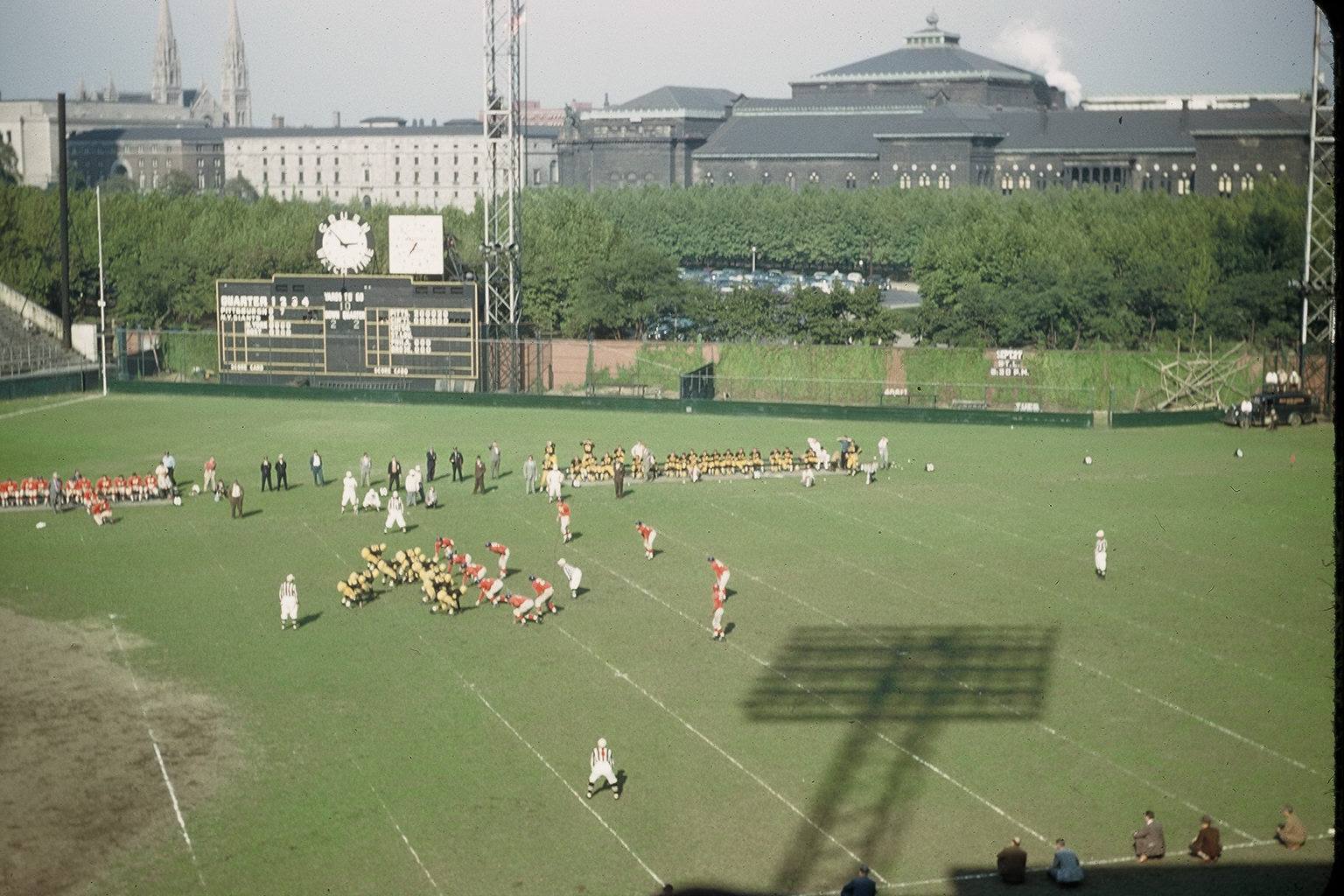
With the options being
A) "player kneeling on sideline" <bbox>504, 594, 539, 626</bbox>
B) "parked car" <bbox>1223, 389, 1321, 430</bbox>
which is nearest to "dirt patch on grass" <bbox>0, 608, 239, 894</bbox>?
"player kneeling on sideline" <bbox>504, 594, 539, 626</bbox>

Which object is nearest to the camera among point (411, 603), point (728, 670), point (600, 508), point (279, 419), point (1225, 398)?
point (728, 670)

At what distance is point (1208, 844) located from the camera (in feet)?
69.9

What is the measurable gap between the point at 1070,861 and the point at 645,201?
123170 mm

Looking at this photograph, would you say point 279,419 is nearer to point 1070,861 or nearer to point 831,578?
point 831,578

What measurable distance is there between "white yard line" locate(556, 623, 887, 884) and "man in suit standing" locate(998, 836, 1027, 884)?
150 cm

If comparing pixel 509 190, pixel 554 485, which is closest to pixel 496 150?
pixel 509 190

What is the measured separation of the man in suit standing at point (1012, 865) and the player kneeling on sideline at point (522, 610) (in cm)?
1385

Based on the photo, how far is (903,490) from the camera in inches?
1879

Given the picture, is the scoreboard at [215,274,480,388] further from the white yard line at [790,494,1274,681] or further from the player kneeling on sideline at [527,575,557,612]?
the player kneeling on sideline at [527,575,557,612]

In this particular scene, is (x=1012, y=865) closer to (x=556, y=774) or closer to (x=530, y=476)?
(x=556, y=774)

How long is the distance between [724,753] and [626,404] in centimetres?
4293

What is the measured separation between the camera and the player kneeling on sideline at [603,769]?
23234 millimetres

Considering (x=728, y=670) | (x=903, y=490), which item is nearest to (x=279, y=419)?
(x=903, y=490)

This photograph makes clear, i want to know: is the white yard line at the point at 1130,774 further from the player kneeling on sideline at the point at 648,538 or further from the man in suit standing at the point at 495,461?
the man in suit standing at the point at 495,461
